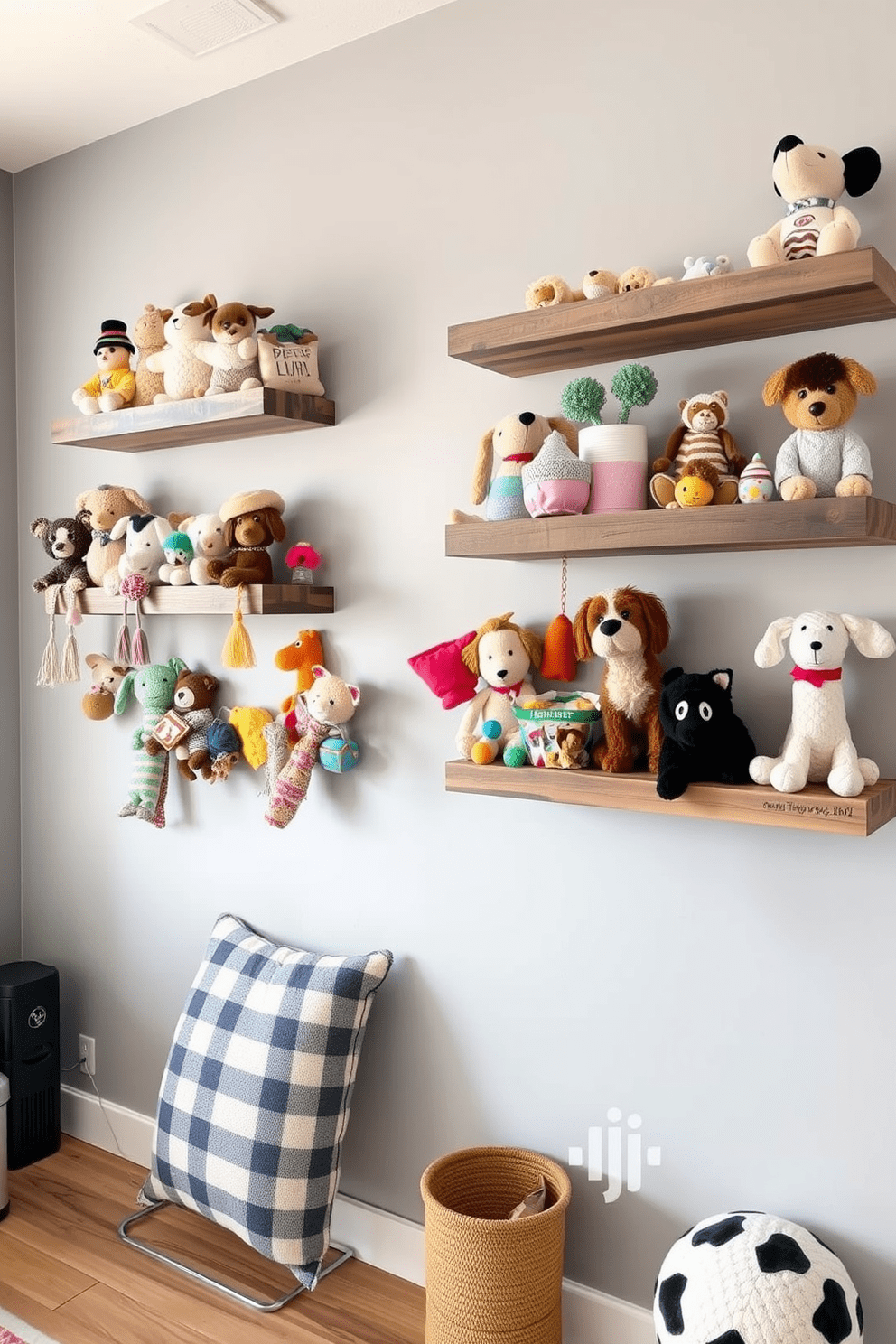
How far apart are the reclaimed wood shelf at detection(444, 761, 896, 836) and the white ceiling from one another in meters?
1.39

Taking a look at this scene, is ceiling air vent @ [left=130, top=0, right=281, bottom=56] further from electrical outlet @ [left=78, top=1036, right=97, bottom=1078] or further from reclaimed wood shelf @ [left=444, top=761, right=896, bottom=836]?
electrical outlet @ [left=78, top=1036, right=97, bottom=1078]

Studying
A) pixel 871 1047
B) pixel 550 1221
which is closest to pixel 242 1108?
pixel 550 1221

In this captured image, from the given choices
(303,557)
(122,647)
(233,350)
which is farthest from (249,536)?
(122,647)

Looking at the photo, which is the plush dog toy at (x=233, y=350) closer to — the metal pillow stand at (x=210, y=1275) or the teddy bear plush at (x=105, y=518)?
the teddy bear plush at (x=105, y=518)

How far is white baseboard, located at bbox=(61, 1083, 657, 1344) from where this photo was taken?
1854 millimetres

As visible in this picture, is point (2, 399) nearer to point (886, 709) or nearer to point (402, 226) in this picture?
point (402, 226)

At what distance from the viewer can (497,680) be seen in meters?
1.82

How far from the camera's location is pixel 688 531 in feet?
5.01

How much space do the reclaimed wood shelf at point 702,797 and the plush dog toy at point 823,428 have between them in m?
0.41

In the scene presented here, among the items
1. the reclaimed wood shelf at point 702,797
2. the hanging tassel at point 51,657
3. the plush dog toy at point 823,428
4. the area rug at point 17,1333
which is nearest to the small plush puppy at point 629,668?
the reclaimed wood shelf at point 702,797

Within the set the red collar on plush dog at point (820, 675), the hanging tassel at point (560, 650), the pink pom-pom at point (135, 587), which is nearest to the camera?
the red collar on plush dog at point (820, 675)

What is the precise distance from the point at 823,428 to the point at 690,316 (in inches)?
9.8

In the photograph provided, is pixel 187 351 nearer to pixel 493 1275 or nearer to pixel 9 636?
pixel 9 636

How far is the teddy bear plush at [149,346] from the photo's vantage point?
225 centimetres
